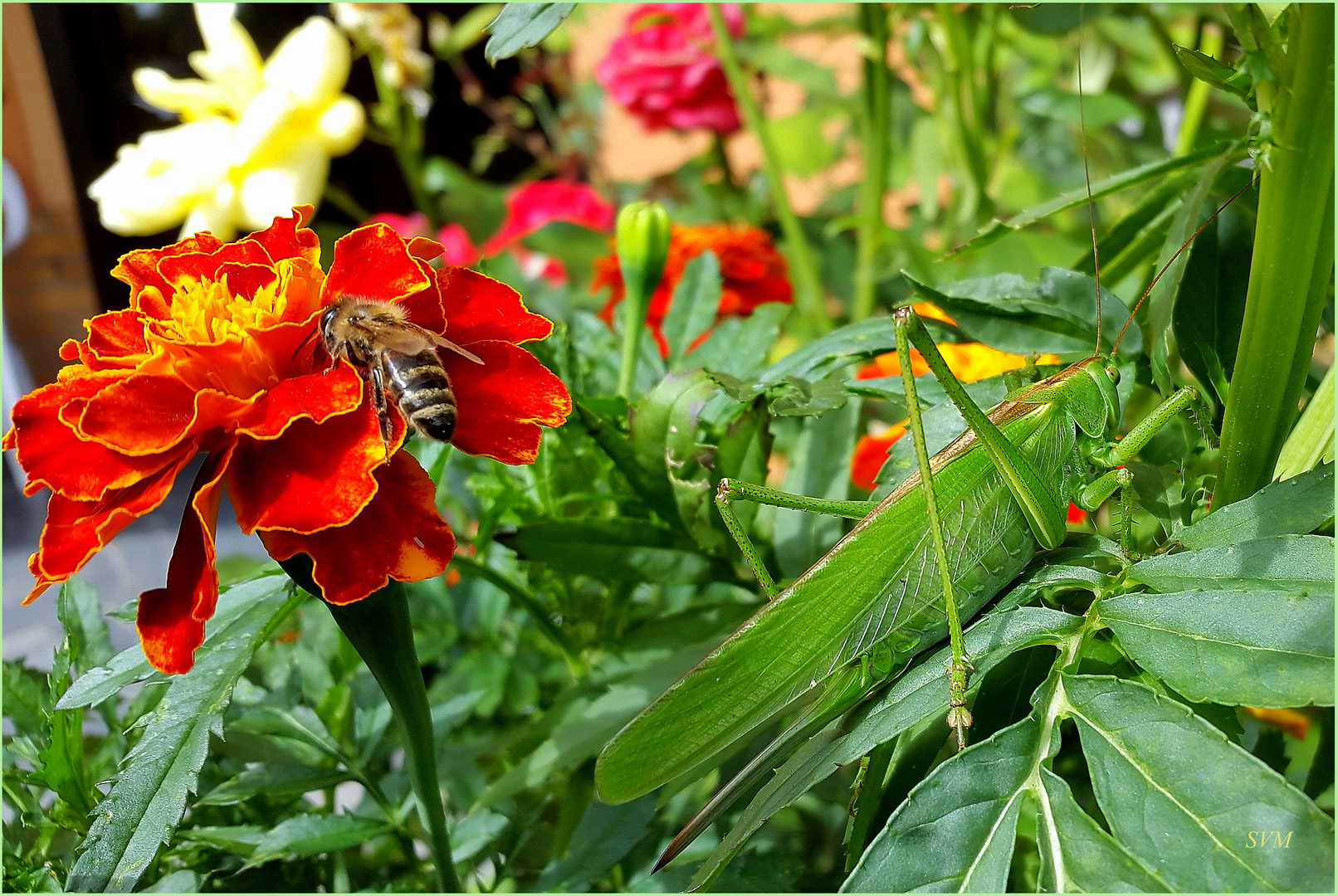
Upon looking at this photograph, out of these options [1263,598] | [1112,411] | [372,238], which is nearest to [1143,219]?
[1112,411]

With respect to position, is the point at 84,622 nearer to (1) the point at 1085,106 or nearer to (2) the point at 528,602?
(2) the point at 528,602

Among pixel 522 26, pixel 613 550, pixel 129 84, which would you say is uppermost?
pixel 129 84

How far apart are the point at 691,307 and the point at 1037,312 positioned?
0.68 ft

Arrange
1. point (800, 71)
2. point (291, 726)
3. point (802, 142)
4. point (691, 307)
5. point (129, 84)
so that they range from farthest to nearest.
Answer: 1. point (129, 84)
2. point (802, 142)
3. point (800, 71)
4. point (691, 307)
5. point (291, 726)

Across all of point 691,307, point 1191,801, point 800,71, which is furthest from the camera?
point 800,71

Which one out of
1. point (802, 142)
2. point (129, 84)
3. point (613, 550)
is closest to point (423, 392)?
point (613, 550)

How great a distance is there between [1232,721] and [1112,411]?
5.9 inches

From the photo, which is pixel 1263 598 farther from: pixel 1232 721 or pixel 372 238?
pixel 372 238

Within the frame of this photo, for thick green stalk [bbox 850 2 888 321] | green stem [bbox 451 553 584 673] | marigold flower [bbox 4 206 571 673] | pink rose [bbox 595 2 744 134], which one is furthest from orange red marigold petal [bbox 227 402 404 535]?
pink rose [bbox 595 2 744 134]

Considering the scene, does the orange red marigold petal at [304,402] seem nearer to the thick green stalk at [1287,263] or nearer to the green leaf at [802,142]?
the thick green stalk at [1287,263]

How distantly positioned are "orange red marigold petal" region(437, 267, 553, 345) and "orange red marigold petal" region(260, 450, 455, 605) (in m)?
0.07

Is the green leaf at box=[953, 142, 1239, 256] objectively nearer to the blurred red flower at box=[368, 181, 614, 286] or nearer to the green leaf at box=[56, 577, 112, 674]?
the green leaf at box=[56, 577, 112, 674]

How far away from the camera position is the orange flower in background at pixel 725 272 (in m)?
0.68

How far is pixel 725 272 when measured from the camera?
27.0 inches
